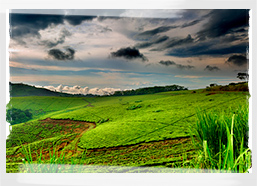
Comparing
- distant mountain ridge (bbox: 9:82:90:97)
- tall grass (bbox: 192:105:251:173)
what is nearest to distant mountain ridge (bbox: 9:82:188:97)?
distant mountain ridge (bbox: 9:82:90:97)

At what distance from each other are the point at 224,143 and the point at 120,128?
1.05m

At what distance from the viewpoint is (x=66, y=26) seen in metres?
1.66

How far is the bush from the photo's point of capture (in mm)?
1617

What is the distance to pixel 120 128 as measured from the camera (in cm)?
186

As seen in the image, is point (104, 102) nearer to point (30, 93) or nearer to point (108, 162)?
point (108, 162)

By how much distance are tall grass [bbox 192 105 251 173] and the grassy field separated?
0.10m

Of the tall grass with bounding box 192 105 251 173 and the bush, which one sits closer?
the tall grass with bounding box 192 105 251 173

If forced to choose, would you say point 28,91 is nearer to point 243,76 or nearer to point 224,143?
point 224,143

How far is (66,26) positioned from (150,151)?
5.10 feet

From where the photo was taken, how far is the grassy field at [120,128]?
1.68m

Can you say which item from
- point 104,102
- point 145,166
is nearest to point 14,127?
point 104,102

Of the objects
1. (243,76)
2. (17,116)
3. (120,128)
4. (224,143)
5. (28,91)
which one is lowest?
(224,143)

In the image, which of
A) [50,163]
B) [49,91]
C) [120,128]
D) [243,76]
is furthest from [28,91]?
[243,76]

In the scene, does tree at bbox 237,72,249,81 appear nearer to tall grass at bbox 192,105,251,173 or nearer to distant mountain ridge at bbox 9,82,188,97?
tall grass at bbox 192,105,251,173
